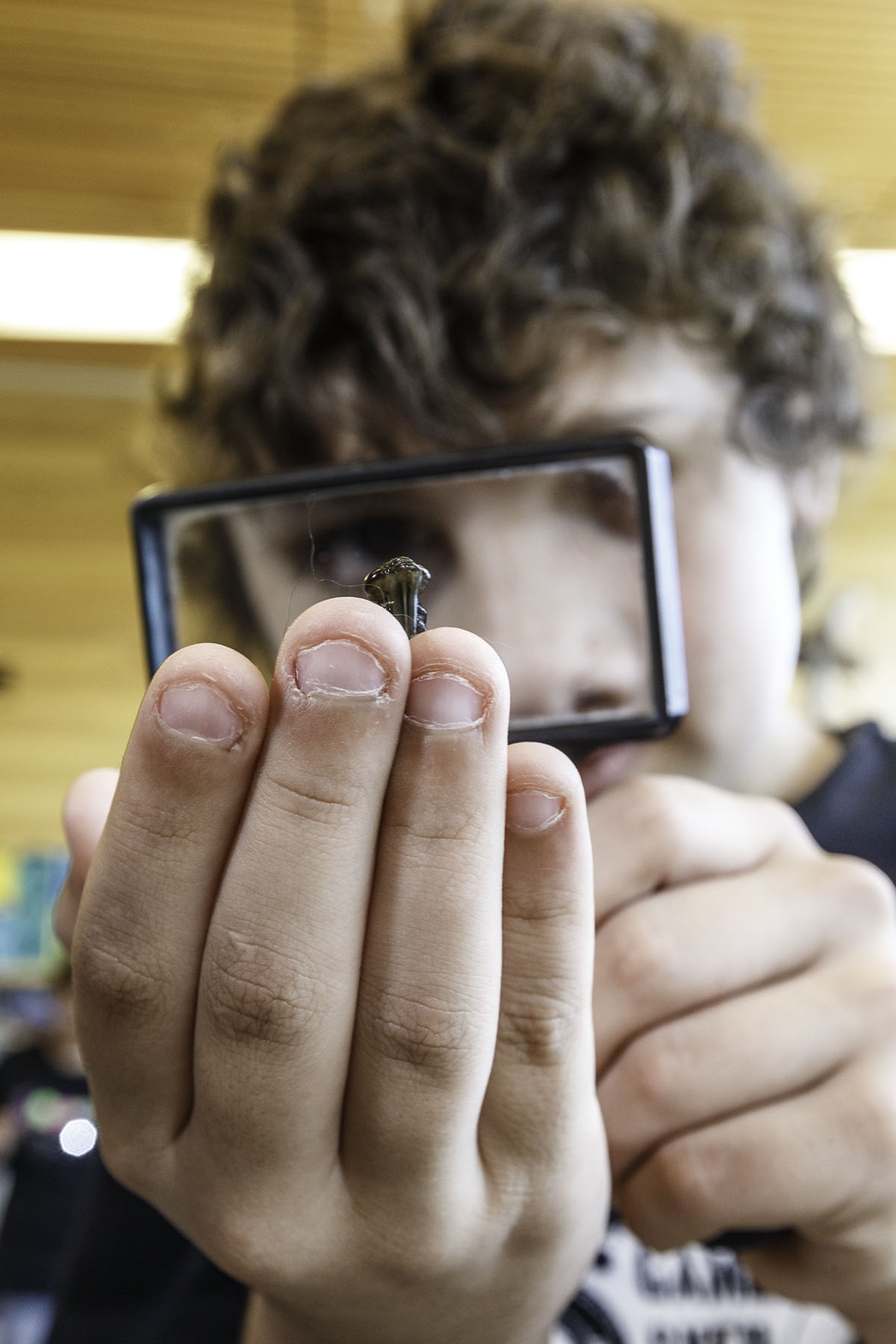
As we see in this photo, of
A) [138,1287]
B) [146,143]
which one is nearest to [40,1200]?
[138,1287]

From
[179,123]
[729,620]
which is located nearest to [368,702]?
[729,620]

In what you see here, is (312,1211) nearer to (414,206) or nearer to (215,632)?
(215,632)

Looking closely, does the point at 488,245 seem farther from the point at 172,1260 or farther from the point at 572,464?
the point at 172,1260

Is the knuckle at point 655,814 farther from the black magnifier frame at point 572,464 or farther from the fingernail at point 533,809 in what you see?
the fingernail at point 533,809

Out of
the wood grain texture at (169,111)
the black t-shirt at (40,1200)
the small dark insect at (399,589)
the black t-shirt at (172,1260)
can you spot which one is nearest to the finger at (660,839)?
the small dark insect at (399,589)

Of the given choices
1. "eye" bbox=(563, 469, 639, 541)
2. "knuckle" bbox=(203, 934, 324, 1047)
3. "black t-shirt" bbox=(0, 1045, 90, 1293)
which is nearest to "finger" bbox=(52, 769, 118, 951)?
"knuckle" bbox=(203, 934, 324, 1047)
